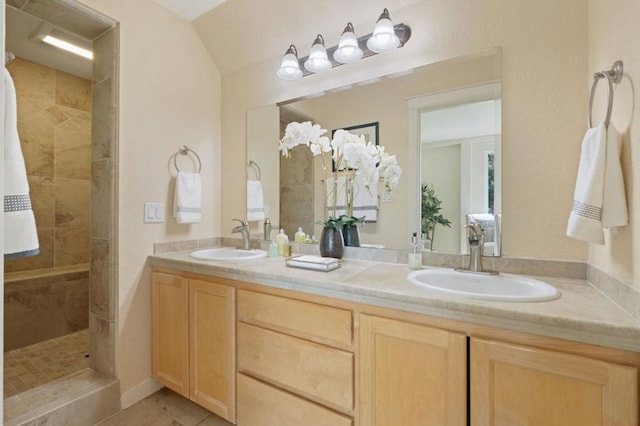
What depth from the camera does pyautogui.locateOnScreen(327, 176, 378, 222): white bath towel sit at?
1713mm

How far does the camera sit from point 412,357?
3.36 ft

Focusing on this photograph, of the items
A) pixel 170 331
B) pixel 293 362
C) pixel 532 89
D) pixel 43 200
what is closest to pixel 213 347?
pixel 170 331

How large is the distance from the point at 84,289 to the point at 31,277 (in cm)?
39

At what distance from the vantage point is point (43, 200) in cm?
266

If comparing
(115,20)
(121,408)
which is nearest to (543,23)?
(115,20)

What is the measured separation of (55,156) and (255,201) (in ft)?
6.88

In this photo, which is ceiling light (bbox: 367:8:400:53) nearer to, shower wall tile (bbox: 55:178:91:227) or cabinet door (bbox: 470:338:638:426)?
cabinet door (bbox: 470:338:638:426)

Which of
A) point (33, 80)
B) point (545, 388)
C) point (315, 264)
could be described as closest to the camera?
point (545, 388)

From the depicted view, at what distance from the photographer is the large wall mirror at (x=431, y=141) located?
4.65 ft

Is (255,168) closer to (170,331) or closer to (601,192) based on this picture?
(170,331)

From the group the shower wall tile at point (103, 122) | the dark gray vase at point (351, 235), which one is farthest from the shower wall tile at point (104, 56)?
the dark gray vase at point (351, 235)

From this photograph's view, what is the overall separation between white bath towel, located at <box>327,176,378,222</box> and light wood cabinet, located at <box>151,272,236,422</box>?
80 centimetres

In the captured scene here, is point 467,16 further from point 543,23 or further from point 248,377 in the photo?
point 248,377

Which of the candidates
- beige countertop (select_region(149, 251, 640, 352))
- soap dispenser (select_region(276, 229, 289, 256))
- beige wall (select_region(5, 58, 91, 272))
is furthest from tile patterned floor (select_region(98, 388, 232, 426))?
beige wall (select_region(5, 58, 91, 272))
